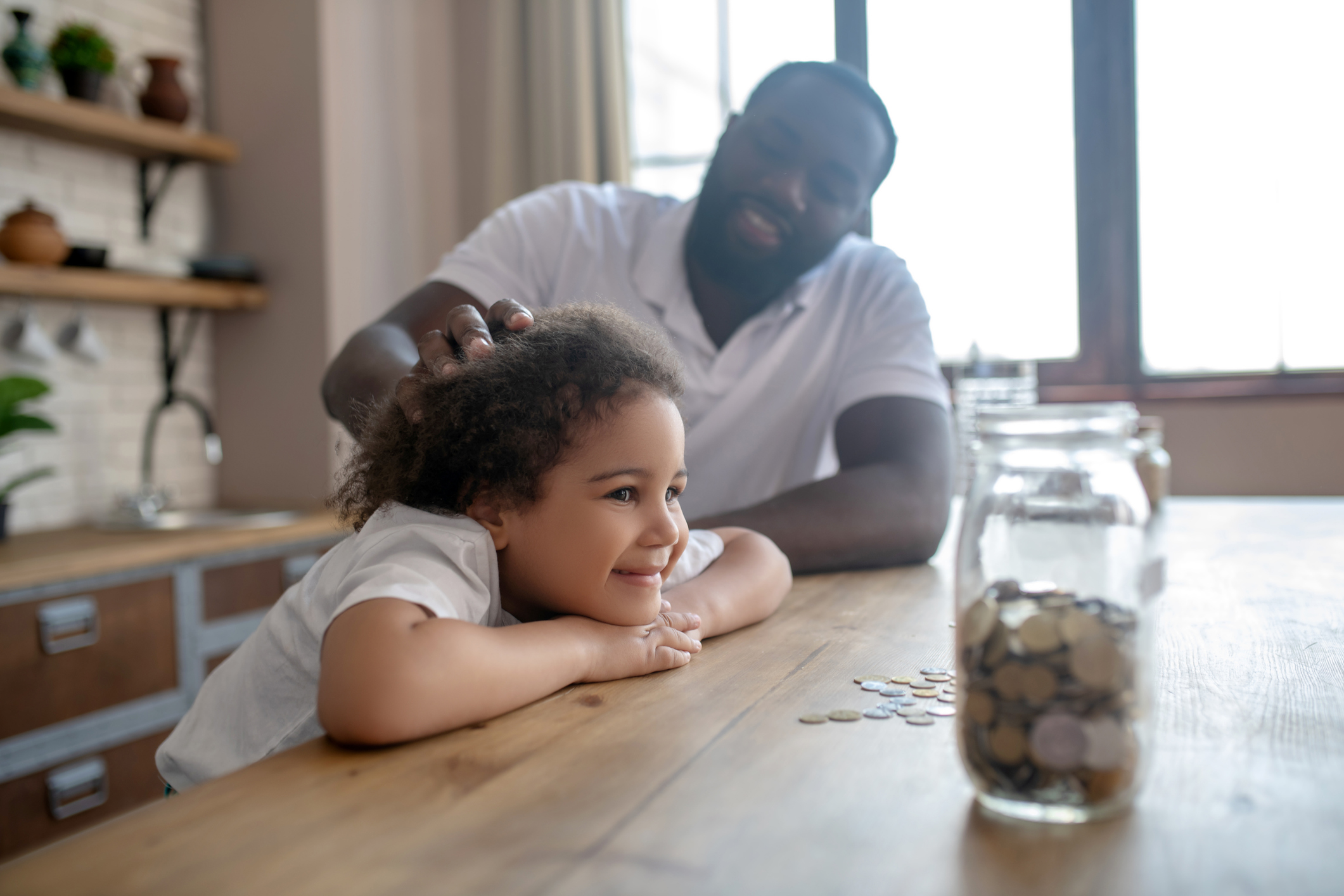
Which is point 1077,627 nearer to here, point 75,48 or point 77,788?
point 77,788

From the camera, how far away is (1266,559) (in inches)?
50.5

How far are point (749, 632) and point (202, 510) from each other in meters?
2.65

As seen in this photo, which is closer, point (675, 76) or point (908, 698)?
point (908, 698)

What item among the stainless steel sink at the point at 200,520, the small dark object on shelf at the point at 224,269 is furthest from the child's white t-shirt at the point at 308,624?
the small dark object on shelf at the point at 224,269

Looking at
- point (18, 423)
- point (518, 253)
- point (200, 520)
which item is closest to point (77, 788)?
point (18, 423)

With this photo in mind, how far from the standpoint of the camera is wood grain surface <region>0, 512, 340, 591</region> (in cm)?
191

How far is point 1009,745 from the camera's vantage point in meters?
0.48

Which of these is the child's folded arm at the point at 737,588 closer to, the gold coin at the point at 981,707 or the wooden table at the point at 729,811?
the wooden table at the point at 729,811

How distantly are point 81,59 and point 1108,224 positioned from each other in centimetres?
299

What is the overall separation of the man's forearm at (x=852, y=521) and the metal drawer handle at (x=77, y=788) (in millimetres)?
1547

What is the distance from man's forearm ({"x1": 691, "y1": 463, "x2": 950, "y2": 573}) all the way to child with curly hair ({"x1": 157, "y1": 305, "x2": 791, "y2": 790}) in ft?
1.12

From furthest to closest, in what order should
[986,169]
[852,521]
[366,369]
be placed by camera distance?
[986,169], [366,369], [852,521]

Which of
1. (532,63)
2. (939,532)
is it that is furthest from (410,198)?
(939,532)

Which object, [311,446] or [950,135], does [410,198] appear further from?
[950,135]
